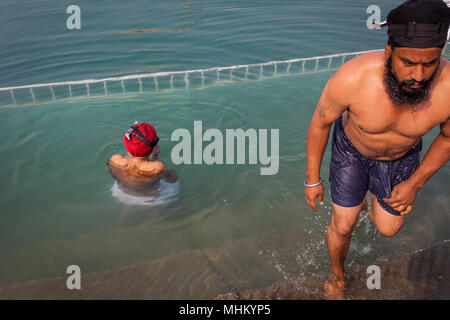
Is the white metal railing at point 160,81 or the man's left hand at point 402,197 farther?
the white metal railing at point 160,81

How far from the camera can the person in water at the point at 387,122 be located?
1994 millimetres

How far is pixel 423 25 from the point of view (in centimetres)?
194

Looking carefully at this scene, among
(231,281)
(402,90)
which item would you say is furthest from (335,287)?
(402,90)

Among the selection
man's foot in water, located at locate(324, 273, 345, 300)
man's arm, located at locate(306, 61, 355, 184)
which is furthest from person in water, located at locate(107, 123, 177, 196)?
man's foot in water, located at locate(324, 273, 345, 300)

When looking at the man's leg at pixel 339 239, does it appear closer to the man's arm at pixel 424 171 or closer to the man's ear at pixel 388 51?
the man's arm at pixel 424 171

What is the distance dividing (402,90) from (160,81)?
515cm

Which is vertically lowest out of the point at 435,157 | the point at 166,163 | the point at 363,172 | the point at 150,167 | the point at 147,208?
the point at 147,208

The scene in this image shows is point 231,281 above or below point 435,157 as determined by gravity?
below

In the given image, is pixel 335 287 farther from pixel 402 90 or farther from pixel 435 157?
pixel 402 90

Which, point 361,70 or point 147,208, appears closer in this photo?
point 361,70

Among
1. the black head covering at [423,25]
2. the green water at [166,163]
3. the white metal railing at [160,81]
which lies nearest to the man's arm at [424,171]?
the black head covering at [423,25]

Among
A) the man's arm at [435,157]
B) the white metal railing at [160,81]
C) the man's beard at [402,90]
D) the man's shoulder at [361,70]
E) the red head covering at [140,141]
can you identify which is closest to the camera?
the man's beard at [402,90]

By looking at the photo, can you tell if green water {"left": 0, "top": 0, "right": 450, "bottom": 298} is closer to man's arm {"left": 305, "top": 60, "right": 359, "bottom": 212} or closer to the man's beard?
man's arm {"left": 305, "top": 60, "right": 359, "bottom": 212}

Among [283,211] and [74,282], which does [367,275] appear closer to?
[283,211]
